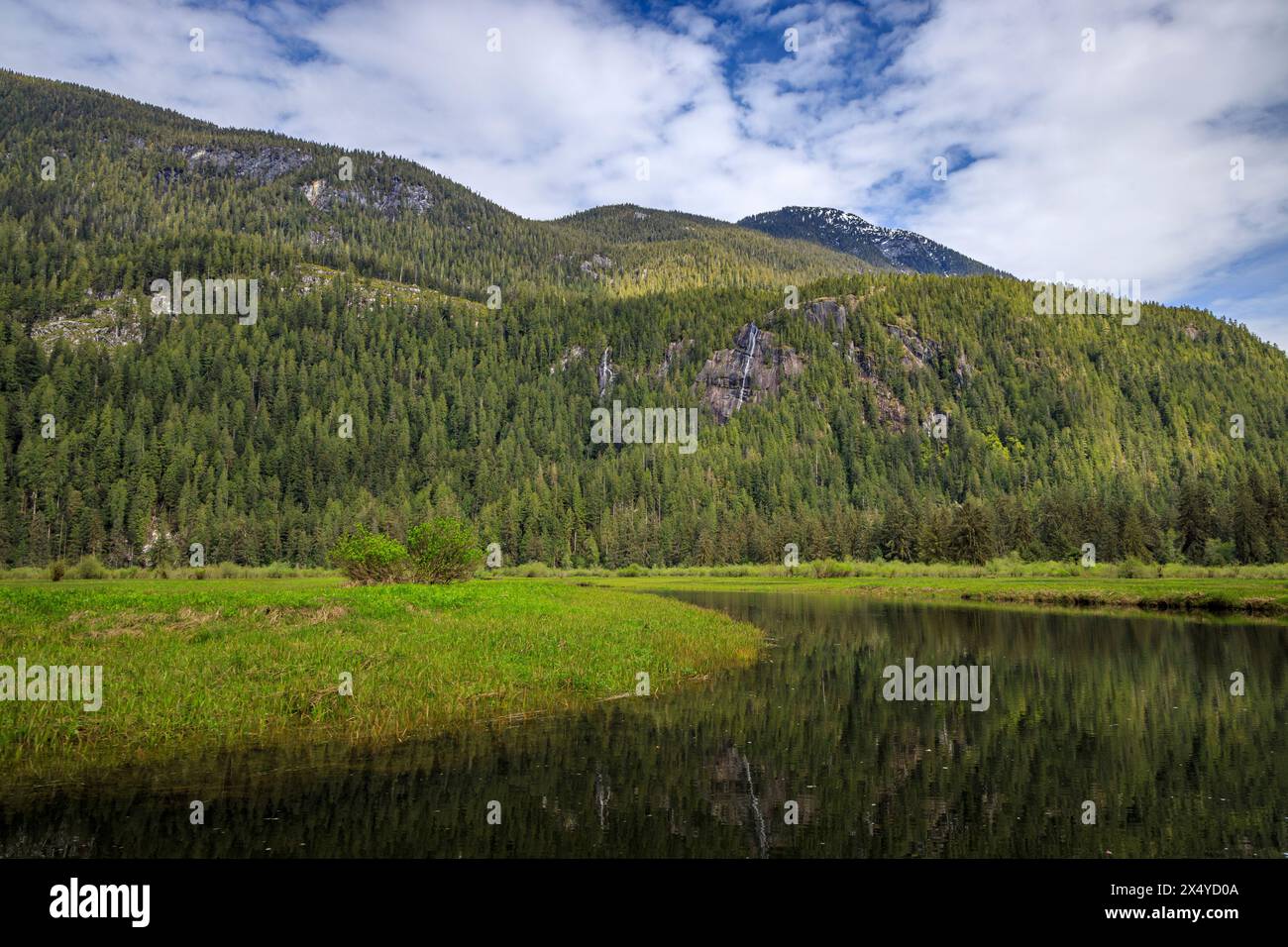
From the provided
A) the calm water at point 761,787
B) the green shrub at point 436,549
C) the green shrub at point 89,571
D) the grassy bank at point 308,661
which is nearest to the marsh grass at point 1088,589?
the calm water at point 761,787

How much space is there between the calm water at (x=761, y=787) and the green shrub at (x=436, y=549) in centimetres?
3513

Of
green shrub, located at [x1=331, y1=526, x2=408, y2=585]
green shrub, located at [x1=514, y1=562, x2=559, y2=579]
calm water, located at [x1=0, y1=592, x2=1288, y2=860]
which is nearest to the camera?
calm water, located at [x1=0, y1=592, x2=1288, y2=860]

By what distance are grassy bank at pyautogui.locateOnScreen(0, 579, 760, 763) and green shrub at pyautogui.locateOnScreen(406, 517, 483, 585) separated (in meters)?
17.5

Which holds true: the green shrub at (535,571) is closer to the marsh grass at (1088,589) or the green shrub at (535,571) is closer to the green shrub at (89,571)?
the marsh grass at (1088,589)

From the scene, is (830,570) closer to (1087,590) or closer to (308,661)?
(1087,590)

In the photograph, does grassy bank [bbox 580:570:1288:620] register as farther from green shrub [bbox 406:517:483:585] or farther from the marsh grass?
green shrub [bbox 406:517:483:585]

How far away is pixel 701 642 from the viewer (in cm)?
3631

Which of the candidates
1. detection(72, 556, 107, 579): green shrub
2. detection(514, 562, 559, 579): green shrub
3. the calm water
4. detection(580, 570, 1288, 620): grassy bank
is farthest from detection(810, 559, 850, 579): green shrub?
detection(72, 556, 107, 579): green shrub

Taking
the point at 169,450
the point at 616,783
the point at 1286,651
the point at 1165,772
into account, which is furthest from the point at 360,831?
the point at 169,450

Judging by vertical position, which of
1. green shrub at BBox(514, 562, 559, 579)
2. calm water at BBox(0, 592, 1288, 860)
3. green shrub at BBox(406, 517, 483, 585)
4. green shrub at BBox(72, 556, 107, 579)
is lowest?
green shrub at BBox(514, 562, 559, 579)

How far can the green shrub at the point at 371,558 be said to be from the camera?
5403cm

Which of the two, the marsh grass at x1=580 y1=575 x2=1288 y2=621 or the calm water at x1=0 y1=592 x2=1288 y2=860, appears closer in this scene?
the calm water at x1=0 y1=592 x2=1288 y2=860

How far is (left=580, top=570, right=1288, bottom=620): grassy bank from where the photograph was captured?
188ft

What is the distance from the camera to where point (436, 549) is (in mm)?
56781
